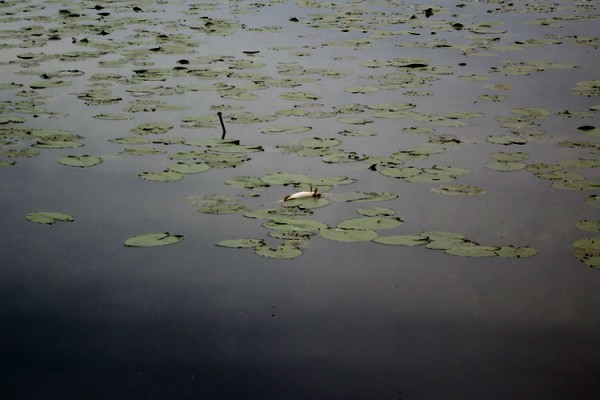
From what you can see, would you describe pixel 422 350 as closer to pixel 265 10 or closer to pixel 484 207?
pixel 484 207

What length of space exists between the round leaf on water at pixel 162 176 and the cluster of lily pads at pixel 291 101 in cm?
1

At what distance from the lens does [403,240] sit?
3.53m

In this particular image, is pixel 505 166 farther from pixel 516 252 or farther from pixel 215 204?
pixel 215 204

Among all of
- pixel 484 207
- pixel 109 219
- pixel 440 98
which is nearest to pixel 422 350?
pixel 484 207

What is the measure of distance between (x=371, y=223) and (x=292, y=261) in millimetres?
493

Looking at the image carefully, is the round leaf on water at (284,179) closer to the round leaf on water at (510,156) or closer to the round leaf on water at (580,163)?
the round leaf on water at (510,156)

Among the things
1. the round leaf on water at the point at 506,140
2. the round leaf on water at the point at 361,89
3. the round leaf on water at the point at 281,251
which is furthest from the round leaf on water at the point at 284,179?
the round leaf on water at the point at 361,89

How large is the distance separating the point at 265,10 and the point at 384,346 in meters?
7.65

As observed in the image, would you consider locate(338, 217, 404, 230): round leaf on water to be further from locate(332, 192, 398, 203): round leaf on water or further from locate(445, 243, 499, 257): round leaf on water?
locate(445, 243, 499, 257): round leaf on water

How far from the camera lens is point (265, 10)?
9.89m

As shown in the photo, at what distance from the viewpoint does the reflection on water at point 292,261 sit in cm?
265

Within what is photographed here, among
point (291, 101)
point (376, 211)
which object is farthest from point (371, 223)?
point (291, 101)

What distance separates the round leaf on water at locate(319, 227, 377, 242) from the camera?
3.55 metres

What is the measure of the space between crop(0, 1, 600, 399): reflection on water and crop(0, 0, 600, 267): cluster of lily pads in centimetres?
4
